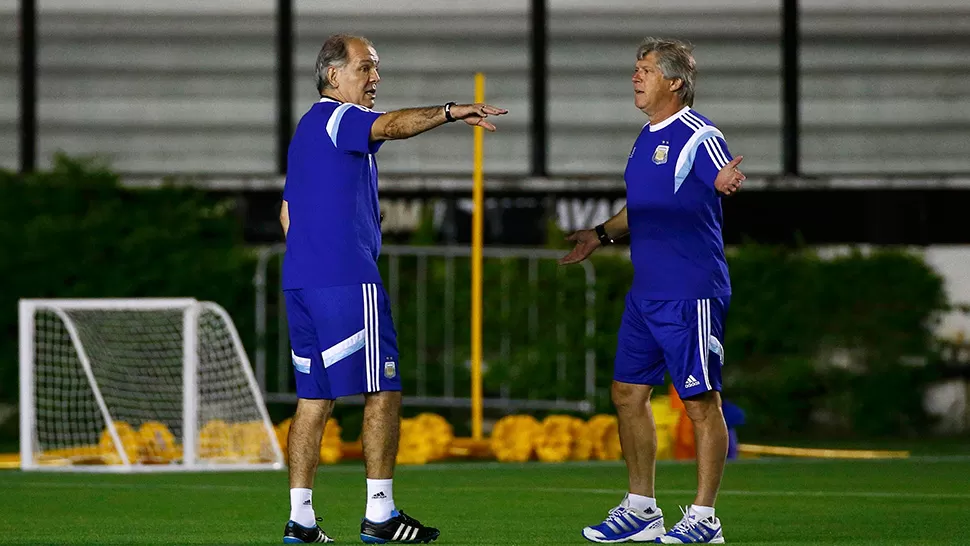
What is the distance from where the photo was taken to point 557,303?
45.2 feet

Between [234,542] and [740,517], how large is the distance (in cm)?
221

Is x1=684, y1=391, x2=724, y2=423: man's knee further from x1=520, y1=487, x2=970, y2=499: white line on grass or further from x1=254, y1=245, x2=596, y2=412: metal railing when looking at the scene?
x1=254, y1=245, x2=596, y2=412: metal railing

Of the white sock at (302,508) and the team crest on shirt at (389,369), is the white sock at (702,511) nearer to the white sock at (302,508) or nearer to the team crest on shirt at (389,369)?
the team crest on shirt at (389,369)

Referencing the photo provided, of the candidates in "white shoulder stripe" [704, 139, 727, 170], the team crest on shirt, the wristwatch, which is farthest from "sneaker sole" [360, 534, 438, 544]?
"white shoulder stripe" [704, 139, 727, 170]

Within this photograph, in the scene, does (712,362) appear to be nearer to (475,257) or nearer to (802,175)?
(475,257)

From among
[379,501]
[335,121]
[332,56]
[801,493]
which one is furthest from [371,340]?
[801,493]

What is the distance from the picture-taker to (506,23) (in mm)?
Result: 14805

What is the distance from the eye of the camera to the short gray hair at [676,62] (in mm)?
6422

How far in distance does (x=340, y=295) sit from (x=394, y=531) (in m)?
0.83

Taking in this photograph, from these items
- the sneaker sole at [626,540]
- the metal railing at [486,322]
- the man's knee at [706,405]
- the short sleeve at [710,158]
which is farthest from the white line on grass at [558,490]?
the metal railing at [486,322]

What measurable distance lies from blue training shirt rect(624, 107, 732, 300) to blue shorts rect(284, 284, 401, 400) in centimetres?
97

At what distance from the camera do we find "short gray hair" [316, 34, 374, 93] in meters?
6.24

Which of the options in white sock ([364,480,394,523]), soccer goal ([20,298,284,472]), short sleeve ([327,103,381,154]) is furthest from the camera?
soccer goal ([20,298,284,472])

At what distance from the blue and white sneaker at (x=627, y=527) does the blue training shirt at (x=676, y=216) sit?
0.78m
